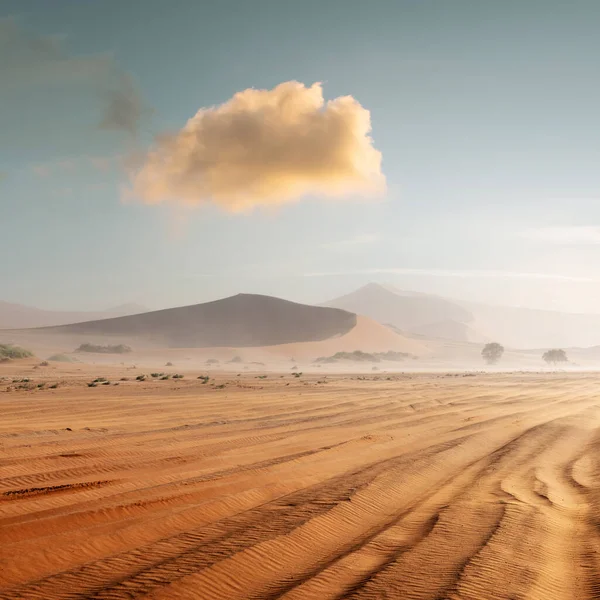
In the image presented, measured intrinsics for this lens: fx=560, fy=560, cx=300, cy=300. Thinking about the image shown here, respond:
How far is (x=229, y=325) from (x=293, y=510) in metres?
104

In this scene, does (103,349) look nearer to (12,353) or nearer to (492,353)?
(12,353)

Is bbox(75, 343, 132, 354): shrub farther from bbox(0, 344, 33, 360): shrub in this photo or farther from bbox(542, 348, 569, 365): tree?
bbox(542, 348, 569, 365): tree

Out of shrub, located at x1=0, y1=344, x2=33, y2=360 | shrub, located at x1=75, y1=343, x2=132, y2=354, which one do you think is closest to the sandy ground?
shrub, located at x1=0, y1=344, x2=33, y2=360

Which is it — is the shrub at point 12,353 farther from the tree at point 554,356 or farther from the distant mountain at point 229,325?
the tree at point 554,356

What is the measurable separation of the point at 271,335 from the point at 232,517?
318 feet

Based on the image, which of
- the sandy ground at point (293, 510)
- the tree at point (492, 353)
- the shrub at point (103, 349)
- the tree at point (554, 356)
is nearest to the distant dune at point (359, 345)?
the tree at point (492, 353)

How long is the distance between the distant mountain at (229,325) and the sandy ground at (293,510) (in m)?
85.3

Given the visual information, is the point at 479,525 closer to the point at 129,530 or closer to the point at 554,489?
the point at 554,489

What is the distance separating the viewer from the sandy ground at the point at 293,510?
13.3ft

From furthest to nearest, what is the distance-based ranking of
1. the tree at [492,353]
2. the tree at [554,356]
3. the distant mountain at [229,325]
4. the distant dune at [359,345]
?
the distant mountain at [229,325]
the tree at [554,356]
the distant dune at [359,345]
the tree at [492,353]

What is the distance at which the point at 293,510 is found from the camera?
5898 millimetres

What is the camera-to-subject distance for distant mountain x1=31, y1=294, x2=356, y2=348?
101 metres

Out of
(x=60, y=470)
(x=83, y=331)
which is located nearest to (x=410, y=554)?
(x=60, y=470)

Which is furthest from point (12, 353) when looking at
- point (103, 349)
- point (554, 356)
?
point (554, 356)
